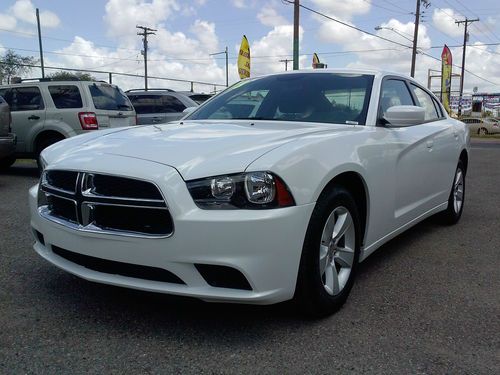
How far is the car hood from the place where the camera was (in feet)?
8.64

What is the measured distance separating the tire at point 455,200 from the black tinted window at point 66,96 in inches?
255

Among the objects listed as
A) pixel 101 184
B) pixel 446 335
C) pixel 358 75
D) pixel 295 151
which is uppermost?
pixel 358 75

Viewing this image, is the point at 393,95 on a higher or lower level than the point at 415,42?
lower

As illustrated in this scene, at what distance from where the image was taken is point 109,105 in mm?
9297

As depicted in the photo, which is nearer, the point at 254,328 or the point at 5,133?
the point at 254,328

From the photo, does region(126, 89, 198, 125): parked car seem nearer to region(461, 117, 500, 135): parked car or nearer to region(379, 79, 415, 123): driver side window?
region(379, 79, 415, 123): driver side window

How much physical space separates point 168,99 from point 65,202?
968 cm

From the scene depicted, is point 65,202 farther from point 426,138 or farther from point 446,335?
point 426,138

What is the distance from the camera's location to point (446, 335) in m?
2.82

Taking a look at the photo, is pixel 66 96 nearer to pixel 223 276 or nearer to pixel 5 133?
pixel 5 133

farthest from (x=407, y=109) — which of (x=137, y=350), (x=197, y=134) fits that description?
(x=137, y=350)

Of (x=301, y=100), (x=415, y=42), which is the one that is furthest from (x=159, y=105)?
(x=415, y=42)

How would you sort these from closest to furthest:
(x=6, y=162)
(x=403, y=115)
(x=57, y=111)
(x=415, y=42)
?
(x=403, y=115) → (x=57, y=111) → (x=6, y=162) → (x=415, y=42)

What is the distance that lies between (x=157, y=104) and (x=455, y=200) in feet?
28.0
